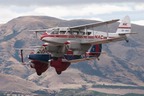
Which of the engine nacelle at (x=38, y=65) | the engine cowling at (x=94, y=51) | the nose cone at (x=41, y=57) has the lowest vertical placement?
the engine nacelle at (x=38, y=65)

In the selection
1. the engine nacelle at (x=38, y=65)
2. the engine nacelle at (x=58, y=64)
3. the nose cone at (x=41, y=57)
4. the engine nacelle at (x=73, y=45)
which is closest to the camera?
the engine nacelle at (x=73, y=45)

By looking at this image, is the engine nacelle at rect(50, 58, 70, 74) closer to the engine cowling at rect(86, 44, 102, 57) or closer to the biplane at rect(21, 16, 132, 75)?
the biplane at rect(21, 16, 132, 75)

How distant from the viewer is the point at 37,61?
138 meters

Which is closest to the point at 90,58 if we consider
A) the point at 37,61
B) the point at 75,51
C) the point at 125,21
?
the point at 75,51

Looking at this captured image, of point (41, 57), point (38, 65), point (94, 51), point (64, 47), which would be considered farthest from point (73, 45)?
point (38, 65)

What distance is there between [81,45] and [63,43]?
4123 mm

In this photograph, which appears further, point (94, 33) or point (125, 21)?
point (125, 21)

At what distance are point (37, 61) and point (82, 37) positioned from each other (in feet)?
38.1

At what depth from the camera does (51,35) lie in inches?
5423

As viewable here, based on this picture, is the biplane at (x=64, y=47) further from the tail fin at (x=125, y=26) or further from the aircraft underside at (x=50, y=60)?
the tail fin at (x=125, y=26)

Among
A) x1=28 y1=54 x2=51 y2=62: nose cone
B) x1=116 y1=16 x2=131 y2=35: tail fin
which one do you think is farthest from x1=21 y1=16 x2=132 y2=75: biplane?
x1=116 y1=16 x2=131 y2=35: tail fin

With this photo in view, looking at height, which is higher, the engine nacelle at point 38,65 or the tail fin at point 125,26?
the tail fin at point 125,26

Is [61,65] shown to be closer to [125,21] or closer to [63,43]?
[63,43]

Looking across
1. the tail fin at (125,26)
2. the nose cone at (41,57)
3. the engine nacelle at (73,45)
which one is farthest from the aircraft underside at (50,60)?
the tail fin at (125,26)
